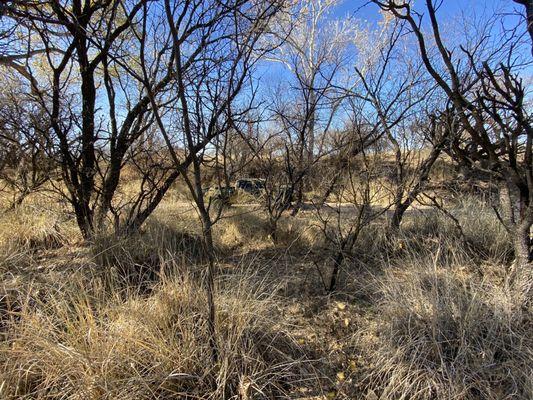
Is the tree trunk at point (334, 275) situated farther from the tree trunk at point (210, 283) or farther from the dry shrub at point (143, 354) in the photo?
the tree trunk at point (210, 283)

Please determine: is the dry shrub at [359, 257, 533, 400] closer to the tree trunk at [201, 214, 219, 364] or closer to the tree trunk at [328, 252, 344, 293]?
the tree trunk at [328, 252, 344, 293]

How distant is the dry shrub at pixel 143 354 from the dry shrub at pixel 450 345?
582mm

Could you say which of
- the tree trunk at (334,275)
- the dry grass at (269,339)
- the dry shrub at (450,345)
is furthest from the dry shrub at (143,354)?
the tree trunk at (334,275)

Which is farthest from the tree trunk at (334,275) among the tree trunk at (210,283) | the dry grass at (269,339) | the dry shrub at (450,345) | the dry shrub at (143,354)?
the tree trunk at (210,283)

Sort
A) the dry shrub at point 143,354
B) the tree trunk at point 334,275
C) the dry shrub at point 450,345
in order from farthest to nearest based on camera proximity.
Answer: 1. the tree trunk at point 334,275
2. the dry shrub at point 450,345
3. the dry shrub at point 143,354

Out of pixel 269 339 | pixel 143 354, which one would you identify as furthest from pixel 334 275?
pixel 143 354

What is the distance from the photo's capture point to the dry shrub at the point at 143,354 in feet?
5.40

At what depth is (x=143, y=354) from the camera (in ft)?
5.84

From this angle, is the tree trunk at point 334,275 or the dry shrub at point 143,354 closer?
the dry shrub at point 143,354

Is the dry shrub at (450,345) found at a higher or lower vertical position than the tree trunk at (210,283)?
lower

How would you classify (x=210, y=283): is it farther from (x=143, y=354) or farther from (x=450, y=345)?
(x=450, y=345)

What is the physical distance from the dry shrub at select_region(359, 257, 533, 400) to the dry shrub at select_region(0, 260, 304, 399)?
582mm

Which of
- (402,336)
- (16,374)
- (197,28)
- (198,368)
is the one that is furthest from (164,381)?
(197,28)

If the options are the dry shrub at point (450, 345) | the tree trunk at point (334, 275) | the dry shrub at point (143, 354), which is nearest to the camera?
the dry shrub at point (143, 354)
